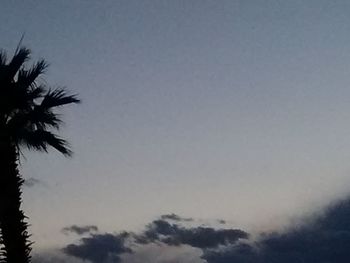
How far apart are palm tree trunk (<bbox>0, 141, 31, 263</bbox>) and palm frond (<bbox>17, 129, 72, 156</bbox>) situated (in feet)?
3.90

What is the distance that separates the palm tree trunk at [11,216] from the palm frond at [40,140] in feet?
3.90

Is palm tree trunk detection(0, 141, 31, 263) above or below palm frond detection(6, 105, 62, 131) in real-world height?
below

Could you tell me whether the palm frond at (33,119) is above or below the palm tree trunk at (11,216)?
above

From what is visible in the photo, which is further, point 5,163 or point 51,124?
point 51,124

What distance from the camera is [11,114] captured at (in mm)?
Result: 23656

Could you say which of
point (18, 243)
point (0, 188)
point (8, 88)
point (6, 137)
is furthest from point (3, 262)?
point (8, 88)

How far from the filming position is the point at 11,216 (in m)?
21.5

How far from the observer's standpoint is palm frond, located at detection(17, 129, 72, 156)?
2334 cm

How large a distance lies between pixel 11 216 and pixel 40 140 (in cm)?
347

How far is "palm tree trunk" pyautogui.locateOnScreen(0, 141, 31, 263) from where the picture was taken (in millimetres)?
21219

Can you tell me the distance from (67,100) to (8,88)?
237cm

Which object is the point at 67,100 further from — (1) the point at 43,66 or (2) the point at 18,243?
(2) the point at 18,243

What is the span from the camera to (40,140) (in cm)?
2383

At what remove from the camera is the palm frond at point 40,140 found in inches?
919
